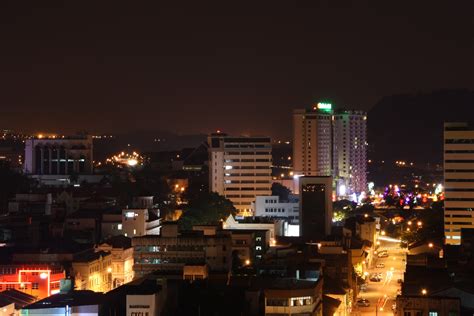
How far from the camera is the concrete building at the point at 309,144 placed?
70125mm

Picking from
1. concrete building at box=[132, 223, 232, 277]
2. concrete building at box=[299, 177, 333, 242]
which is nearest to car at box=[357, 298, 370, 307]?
concrete building at box=[132, 223, 232, 277]

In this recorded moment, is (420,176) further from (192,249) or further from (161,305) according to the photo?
(161,305)

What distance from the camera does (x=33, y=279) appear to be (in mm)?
28641

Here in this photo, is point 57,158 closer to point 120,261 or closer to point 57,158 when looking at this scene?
point 57,158

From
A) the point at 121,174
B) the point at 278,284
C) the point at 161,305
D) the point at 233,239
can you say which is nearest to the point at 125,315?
the point at 161,305

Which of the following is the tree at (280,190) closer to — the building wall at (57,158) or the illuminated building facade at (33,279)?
the building wall at (57,158)

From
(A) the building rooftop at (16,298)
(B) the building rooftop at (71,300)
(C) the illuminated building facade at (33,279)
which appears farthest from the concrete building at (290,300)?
(C) the illuminated building facade at (33,279)

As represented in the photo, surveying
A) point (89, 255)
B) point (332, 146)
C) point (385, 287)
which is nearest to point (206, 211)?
point (89, 255)

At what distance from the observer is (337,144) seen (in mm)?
73750

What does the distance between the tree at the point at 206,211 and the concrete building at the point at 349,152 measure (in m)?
26.3

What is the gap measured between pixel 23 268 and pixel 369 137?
12622cm

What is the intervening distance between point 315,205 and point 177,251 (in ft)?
46.0

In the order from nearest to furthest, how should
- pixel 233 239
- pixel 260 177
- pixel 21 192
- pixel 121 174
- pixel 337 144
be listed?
1. pixel 233 239
2. pixel 21 192
3. pixel 260 177
4. pixel 121 174
5. pixel 337 144

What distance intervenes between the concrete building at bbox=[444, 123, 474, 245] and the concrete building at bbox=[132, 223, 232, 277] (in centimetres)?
1561
